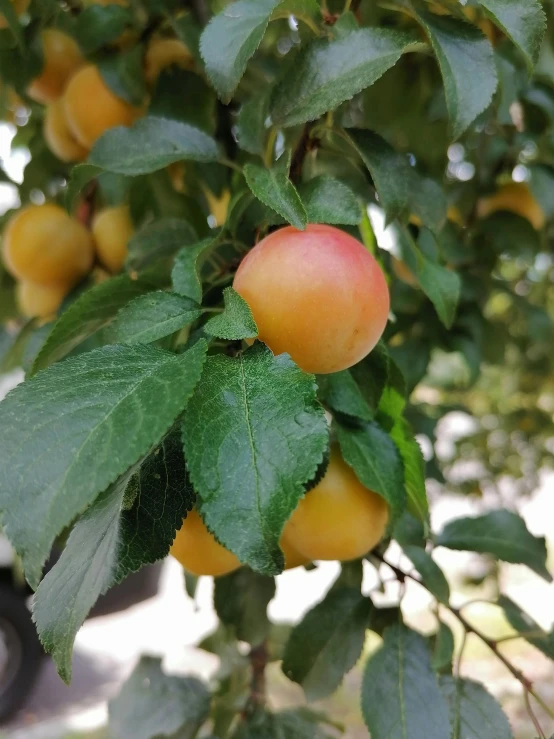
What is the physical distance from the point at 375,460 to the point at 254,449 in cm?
25

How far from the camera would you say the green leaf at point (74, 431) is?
316 millimetres

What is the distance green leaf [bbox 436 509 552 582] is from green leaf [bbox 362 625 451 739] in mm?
132

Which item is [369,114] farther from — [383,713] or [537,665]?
[537,665]

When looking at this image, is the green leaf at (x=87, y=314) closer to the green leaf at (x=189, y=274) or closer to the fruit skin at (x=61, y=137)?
the green leaf at (x=189, y=274)

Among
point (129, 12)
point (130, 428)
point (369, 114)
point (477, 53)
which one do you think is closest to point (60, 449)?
point (130, 428)

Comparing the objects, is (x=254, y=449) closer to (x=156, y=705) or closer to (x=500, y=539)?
(x=500, y=539)

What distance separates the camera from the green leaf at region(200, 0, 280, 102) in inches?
18.8

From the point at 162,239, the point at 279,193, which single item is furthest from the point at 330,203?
the point at 162,239

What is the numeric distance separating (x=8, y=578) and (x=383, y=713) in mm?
2274

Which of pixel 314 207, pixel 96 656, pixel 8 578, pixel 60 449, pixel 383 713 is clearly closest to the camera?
pixel 60 449

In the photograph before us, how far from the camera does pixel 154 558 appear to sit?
41 cm

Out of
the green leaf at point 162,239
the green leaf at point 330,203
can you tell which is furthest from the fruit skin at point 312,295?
the green leaf at point 162,239

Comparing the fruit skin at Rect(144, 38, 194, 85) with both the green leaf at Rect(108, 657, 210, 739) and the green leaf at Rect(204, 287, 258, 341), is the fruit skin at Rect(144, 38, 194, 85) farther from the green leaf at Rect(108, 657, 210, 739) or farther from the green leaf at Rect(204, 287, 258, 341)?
the green leaf at Rect(108, 657, 210, 739)

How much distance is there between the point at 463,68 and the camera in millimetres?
499
